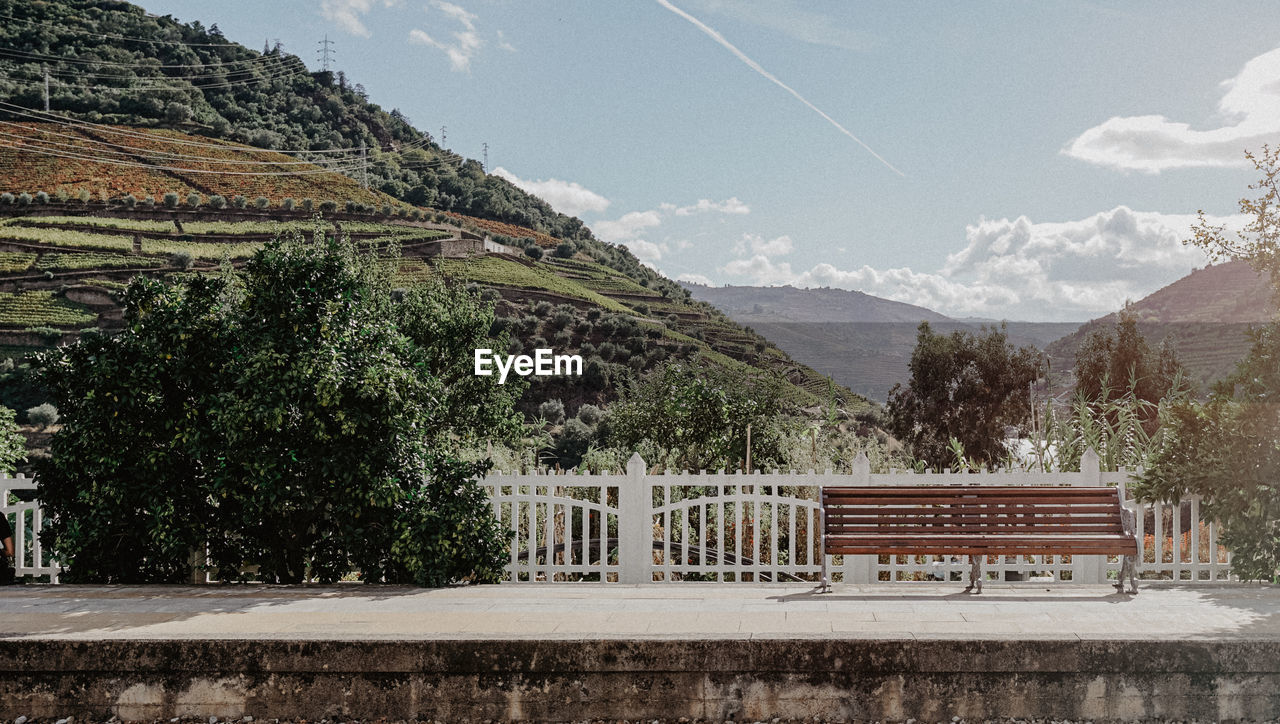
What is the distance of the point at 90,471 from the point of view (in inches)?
271

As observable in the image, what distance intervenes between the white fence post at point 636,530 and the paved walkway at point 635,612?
1.03 ft

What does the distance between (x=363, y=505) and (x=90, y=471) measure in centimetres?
201

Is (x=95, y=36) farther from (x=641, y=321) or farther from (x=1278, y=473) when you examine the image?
(x=1278, y=473)

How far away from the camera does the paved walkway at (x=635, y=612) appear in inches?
203

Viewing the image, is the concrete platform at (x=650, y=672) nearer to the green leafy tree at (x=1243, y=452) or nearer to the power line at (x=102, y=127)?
the green leafy tree at (x=1243, y=452)

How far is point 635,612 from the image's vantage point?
583 cm

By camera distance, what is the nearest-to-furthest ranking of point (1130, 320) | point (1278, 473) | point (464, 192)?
point (1278, 473) → point (1130, 320) → point (464, 192)

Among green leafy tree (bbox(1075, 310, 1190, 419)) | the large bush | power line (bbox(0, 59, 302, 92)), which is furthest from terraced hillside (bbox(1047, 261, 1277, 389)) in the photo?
power line (bbox(0, 59, 302, 92))

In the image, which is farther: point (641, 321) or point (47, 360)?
point (641, 321)

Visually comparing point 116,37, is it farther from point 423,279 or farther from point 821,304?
point 821,304

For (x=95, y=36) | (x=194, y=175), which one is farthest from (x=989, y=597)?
(x=95, y=36)

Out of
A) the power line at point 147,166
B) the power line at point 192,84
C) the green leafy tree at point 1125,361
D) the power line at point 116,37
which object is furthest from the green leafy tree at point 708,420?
the power line at point 116,37

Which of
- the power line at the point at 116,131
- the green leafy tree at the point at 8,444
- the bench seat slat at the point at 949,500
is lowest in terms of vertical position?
the bench seat slat at the point at 949,500

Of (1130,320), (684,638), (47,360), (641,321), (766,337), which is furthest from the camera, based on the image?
(766,337)
